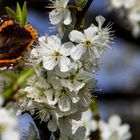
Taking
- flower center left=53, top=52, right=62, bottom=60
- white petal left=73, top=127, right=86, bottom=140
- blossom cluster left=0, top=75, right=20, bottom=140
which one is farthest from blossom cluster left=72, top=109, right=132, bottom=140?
blossom cluster left=0, top=75, right=20, bottom=140

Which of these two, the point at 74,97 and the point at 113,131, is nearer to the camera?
the point at 74,97

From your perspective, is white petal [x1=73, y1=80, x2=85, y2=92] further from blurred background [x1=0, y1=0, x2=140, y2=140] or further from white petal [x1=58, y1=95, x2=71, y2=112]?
blurred background [x1=0, y1=0, x2=140, y2=140]

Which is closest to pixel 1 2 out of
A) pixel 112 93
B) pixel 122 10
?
pixel 122 10

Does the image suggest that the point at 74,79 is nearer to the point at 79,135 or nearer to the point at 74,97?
the point at 74,97

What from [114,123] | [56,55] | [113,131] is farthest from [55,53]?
[114,123]

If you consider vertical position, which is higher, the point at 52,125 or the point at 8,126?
the point at 8,126
